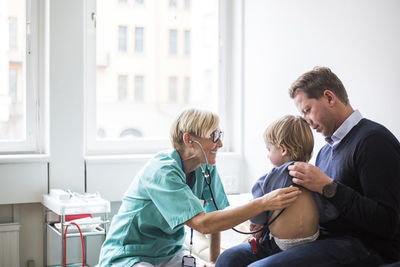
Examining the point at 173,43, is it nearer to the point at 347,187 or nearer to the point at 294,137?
the point at 294,137

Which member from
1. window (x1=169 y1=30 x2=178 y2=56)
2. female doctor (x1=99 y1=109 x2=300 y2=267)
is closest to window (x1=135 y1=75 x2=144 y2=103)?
window (x1=169 y1=30 x2=178 y2=56)

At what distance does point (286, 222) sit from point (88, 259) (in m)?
1.89

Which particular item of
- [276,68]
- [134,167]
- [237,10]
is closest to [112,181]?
[134,167]

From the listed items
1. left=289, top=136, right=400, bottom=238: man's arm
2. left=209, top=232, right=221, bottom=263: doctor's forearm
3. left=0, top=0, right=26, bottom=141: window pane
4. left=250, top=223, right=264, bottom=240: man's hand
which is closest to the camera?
left=289, top=136, right=400, bottom=238: man's arm

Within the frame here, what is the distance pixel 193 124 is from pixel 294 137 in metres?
0.38

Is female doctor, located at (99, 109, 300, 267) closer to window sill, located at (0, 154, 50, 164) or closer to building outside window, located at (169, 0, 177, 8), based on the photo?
window sill, located at (0, 154, 50, 164)

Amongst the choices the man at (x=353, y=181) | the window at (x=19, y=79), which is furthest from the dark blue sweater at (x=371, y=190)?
the window at (x=19, y=79)

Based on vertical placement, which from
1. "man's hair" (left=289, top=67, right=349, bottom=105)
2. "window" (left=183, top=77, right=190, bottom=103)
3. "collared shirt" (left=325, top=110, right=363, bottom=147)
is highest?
"window" (left=183, top=77, right=190, bottom=103)

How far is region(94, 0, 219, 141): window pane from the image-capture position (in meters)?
3.31

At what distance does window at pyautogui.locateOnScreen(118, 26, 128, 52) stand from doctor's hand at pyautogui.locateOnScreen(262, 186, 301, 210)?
2.04 meters

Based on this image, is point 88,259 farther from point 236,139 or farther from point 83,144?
point 236,139

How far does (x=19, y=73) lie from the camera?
10.2 feet

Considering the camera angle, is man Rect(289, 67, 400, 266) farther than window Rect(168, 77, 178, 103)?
No

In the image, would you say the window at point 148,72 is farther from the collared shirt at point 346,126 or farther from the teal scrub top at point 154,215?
the collared shirt at point 346,126
